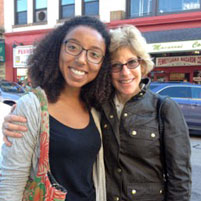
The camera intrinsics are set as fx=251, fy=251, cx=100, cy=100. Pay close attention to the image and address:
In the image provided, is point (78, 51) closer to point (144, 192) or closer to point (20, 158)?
point (20, 158)

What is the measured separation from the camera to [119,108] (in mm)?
1850

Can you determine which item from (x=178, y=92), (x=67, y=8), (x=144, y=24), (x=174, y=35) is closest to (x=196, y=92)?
(x=178, y=92)

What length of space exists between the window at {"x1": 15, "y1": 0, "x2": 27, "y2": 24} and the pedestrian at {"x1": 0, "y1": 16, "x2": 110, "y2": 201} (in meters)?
15.1

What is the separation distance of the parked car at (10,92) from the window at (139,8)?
658cm

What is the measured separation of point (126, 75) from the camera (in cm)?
177

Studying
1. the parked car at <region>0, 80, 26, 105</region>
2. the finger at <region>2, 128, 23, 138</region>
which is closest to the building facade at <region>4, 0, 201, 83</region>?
the parked car at <region>0, 80, 26, 105</region>

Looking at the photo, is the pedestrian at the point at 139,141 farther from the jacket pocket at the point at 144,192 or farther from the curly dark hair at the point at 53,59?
the curly dark hair at the point at 53,59

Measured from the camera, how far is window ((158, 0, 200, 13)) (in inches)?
441

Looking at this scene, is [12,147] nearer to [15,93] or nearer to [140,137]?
[140,137]

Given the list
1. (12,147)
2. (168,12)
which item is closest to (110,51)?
(12,147)

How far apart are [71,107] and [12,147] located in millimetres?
528

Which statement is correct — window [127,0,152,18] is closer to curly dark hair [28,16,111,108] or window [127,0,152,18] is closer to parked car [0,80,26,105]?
parked car [0,80,26,105]

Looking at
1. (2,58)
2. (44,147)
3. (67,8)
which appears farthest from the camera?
(2,58)

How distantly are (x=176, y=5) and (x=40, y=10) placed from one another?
7773 mm
